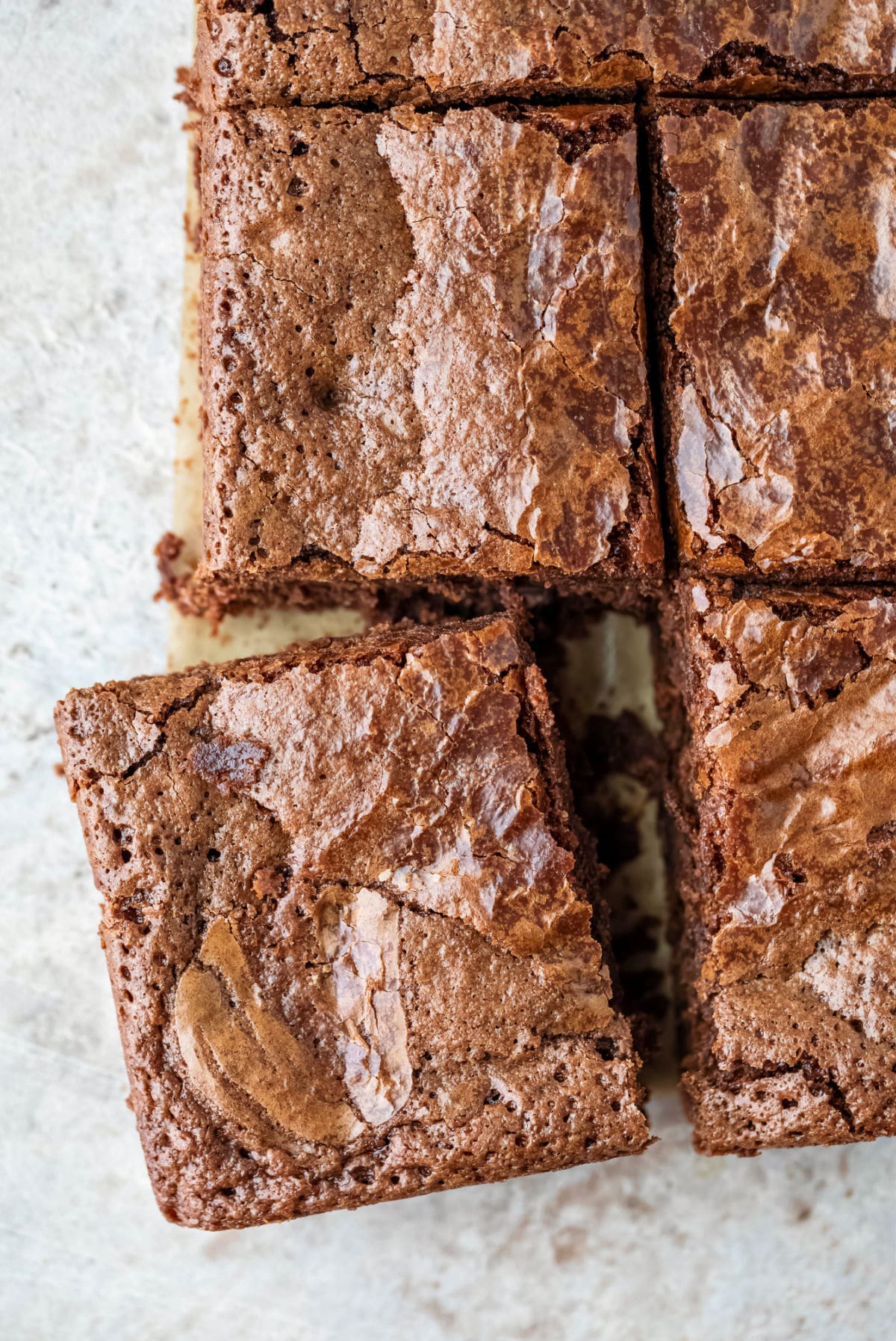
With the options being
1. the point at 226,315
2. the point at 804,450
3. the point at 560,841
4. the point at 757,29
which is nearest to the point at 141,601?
the point at 226,315

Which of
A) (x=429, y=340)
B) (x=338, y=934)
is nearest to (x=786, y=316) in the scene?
(x=429, y=340)

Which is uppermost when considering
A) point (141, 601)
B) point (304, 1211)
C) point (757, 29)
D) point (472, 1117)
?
point (757, 29)

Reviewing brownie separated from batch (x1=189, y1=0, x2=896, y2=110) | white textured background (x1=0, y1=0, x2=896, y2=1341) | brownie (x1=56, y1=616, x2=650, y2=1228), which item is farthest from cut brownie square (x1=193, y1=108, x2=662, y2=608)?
white textured background (x1=0, y1=0, x2=896, y2=1341)

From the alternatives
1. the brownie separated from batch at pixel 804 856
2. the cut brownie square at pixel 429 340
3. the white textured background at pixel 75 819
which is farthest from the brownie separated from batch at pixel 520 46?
the brownie separated from batch at pixel 804 856

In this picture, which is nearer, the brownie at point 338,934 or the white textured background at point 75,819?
the brownie at point 338,934

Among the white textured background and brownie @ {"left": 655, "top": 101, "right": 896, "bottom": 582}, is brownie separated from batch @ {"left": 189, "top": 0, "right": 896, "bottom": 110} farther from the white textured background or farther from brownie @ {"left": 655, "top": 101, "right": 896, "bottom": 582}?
the white textured background

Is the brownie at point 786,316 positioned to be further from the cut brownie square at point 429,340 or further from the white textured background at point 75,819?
the white textured background at point 75,819

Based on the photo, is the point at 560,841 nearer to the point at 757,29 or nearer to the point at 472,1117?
the point at 472,1117
